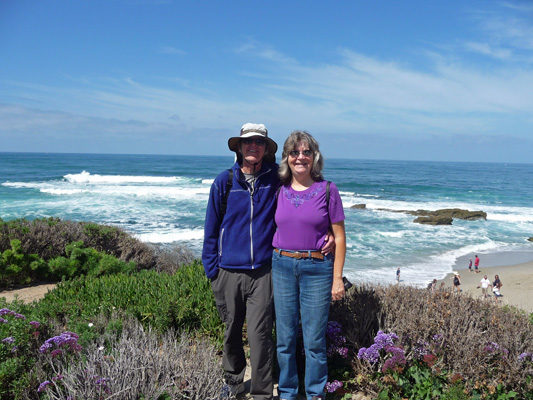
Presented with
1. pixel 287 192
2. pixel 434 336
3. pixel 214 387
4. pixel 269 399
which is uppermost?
pixel 287 192

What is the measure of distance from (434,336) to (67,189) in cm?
3605

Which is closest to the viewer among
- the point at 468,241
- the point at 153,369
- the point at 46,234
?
the point at 153,369

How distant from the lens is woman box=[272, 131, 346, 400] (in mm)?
2881

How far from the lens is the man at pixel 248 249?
3.05m

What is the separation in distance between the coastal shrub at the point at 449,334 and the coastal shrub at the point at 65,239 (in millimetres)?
5043

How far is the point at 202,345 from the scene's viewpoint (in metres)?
3.09

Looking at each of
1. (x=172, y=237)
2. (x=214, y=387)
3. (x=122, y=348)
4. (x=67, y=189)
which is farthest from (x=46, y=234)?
(x=67, y=189)

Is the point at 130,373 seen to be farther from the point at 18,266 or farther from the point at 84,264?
the point at 18,266

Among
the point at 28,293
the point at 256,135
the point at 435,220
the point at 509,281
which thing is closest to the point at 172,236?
the point at 28,293

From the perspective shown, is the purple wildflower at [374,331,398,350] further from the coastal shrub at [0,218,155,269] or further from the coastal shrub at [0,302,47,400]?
the coastal shrub at [0,218,155,269]

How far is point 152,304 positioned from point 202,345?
1.15 m

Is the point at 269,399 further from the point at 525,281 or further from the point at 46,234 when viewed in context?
the point at 525,281

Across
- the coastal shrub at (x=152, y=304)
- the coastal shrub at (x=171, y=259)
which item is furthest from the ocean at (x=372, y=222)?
the coastal shrub at (x=152, y=304)

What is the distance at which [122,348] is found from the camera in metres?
2.76
